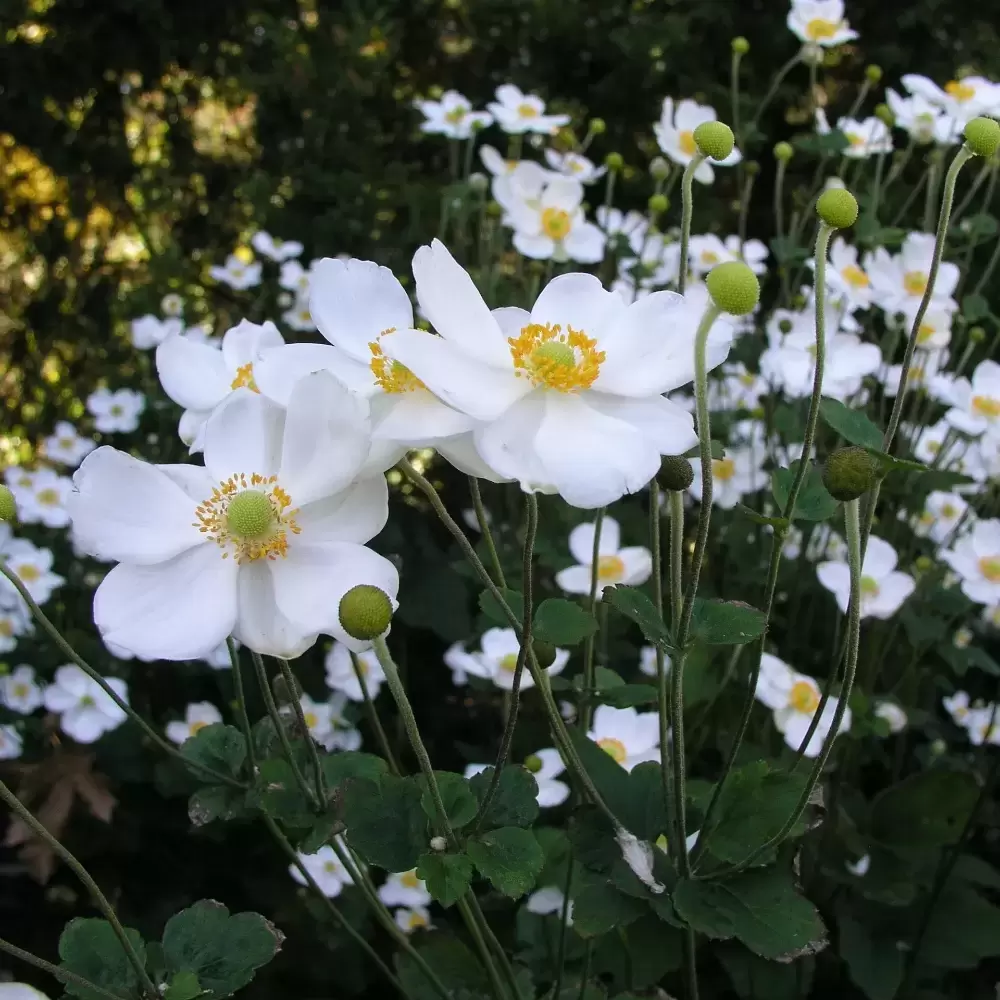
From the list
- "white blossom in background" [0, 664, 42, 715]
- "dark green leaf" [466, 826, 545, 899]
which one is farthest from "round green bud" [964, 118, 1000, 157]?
"white blossom in background" [0, 664, 42, 715]

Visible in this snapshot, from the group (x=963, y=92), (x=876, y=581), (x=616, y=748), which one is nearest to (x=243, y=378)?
(x=616, y=748)

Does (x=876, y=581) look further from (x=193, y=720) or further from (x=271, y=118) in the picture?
(x=271, y=118)

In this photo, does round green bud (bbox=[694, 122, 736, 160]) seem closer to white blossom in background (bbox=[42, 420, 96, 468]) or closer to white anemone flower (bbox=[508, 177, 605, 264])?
white anemone flower (bbox=[508, 177, 605, 264])

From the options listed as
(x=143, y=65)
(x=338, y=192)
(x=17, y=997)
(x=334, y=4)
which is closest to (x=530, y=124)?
(x=338, y=192)

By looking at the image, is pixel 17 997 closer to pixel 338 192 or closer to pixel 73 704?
pixel 73 704

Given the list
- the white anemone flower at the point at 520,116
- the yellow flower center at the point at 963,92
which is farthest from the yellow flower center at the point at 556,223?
the yellow flower center at the point at 963,92

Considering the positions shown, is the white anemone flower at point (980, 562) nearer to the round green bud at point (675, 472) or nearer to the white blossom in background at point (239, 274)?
the round green bud at point (675, 472)
